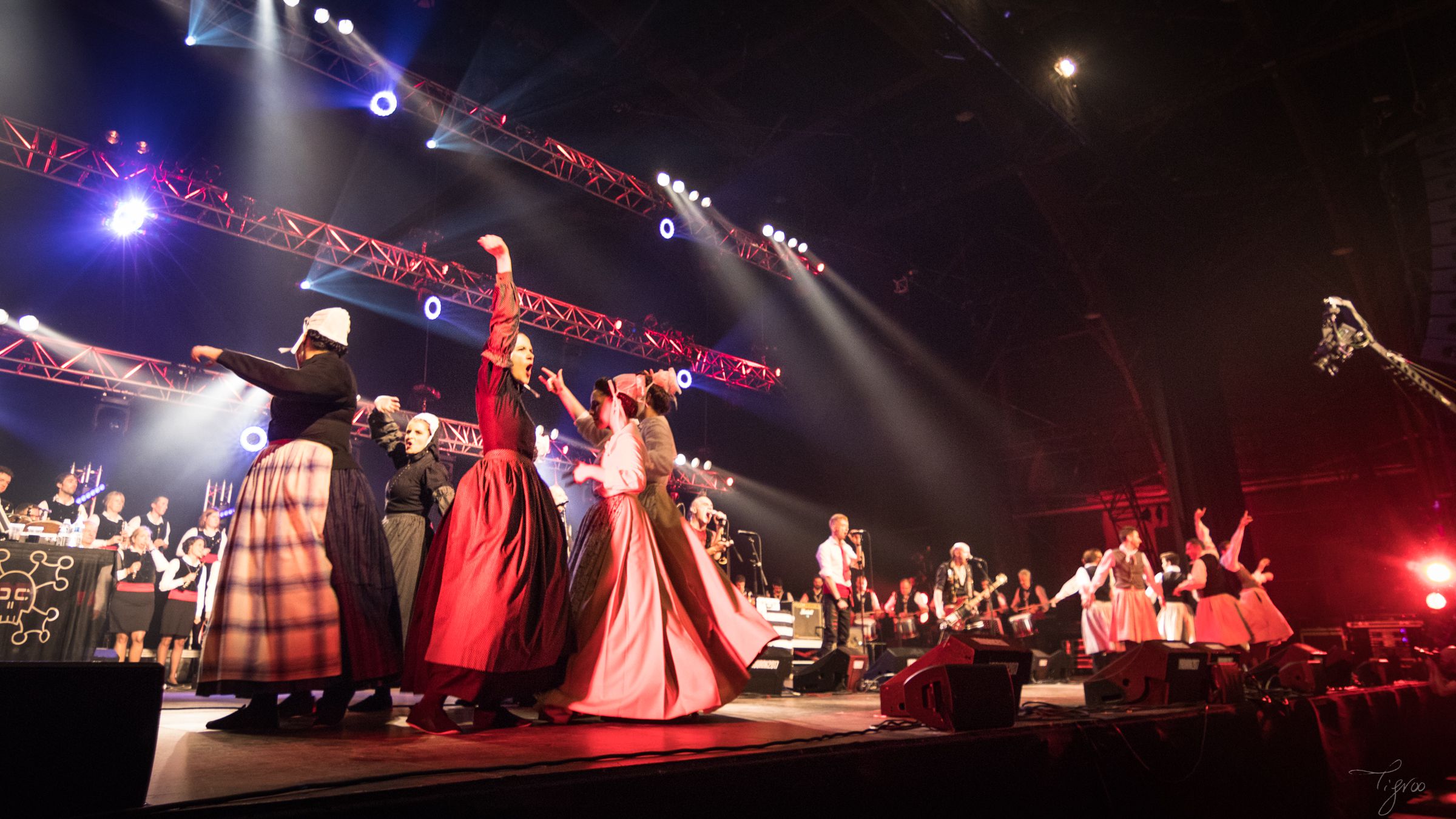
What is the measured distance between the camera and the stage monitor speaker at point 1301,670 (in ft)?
18.0

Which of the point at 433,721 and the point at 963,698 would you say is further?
the point at 963,698

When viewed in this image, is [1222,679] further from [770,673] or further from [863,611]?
[863,611]

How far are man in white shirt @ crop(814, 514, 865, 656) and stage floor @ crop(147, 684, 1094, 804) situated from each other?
397cm

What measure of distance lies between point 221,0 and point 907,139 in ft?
27.0

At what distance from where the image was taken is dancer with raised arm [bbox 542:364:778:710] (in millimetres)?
3621

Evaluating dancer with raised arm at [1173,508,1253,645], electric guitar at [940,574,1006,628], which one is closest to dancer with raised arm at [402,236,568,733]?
electric guitar at [940,574,1006,628]

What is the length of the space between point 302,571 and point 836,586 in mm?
5744

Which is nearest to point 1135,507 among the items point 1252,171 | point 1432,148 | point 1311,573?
point 1311,573

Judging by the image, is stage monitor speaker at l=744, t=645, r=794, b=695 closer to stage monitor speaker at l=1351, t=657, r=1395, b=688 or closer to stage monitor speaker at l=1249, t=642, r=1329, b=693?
stage monitor speaker at l=1249, t=642, r=1329, b=693

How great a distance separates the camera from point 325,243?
31.9 feet

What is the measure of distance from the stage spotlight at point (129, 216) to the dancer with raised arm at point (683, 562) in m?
7.16

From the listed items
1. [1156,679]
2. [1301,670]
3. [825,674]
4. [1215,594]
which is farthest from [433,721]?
[1215,594]

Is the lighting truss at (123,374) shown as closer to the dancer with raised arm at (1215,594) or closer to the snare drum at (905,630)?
the snare drum at (905,630)

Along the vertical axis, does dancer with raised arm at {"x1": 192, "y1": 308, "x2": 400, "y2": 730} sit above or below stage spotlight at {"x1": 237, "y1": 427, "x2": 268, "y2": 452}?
below
